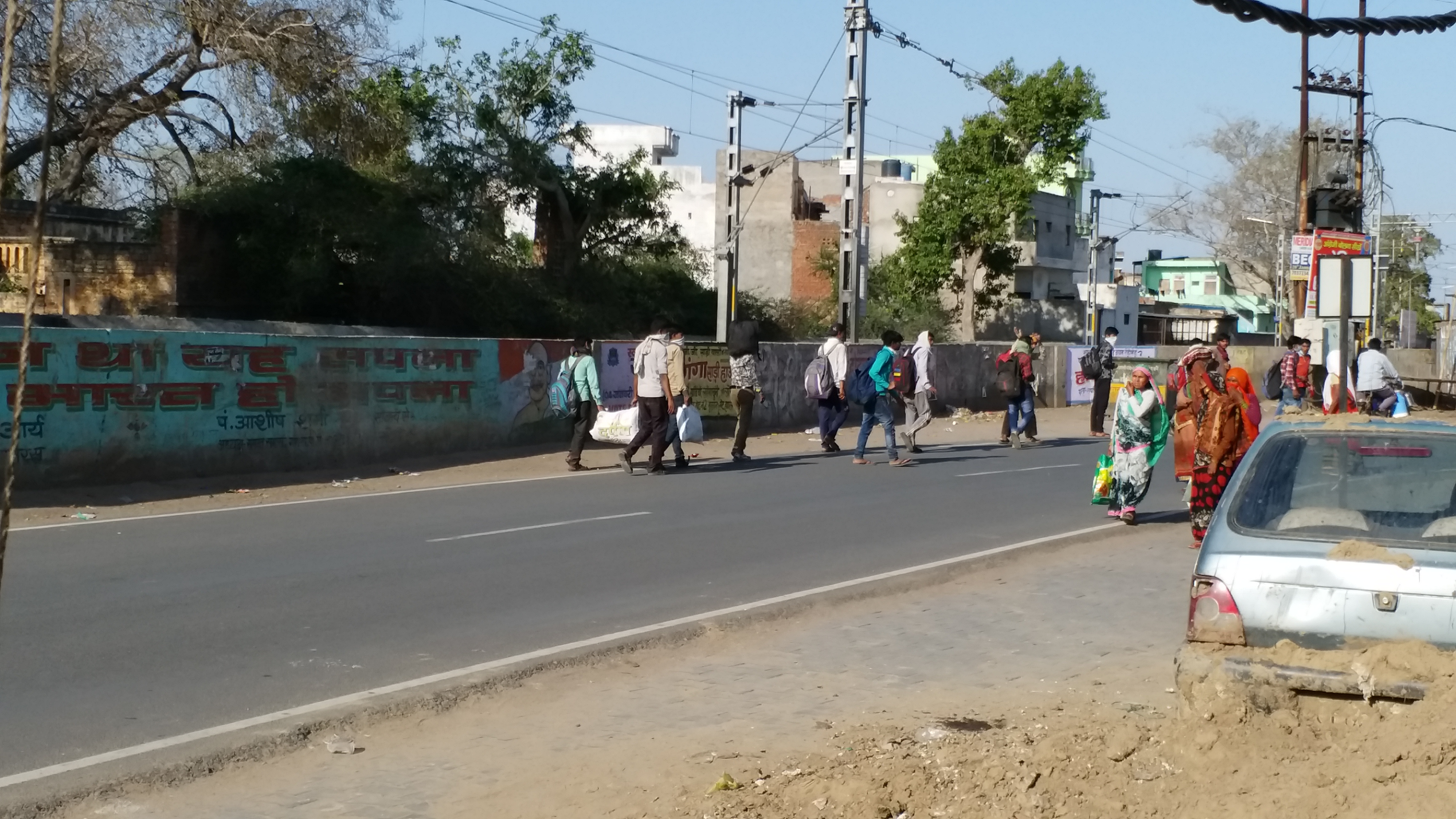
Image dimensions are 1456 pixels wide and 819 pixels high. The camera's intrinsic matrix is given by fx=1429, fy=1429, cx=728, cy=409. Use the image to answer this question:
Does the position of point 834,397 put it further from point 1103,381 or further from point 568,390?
point 1103,381

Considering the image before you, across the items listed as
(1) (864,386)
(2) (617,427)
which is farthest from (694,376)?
(1) (864,386)

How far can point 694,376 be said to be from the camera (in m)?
23.9

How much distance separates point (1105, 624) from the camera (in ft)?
30.5

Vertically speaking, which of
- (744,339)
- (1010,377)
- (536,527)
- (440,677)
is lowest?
(440,677)

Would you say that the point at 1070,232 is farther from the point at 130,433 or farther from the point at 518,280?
the point at 130,433

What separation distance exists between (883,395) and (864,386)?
Result: 0.31m

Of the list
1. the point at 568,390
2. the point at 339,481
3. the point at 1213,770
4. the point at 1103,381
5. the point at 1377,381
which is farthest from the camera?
the point at 1103,381

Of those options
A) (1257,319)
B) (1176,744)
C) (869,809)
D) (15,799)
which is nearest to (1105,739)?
(1176,744)

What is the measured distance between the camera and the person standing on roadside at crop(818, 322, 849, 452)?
20469mm

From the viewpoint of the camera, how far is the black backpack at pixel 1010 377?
21.4 meters

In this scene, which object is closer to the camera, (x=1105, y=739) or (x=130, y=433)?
(x=1105, y=739)

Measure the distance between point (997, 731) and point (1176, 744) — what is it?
1.18 m

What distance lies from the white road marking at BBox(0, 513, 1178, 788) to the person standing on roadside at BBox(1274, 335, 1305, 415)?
45.9 ft

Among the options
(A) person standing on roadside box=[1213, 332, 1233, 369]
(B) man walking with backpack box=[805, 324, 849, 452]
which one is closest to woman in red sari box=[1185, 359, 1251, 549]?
(A) person standing on roadside box=[1213, 332, 1233, 369]
